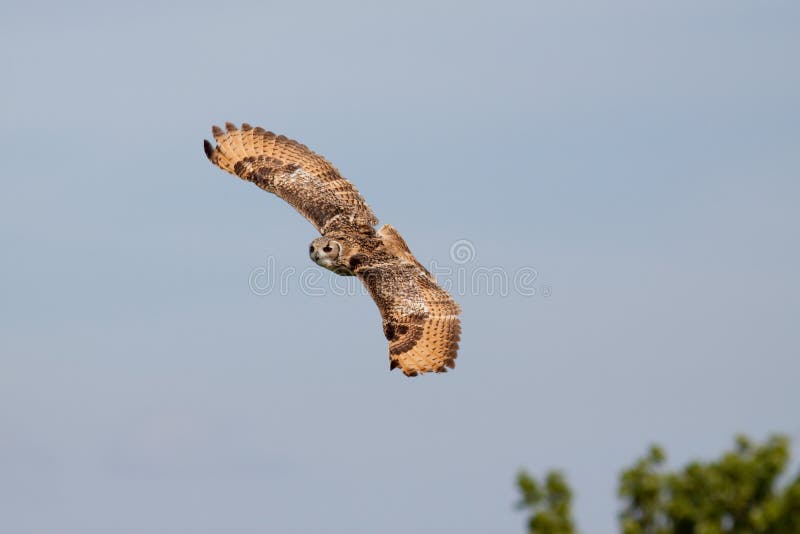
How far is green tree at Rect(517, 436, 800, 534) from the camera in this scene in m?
15.0

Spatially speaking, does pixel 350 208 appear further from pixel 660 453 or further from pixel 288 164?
pixel 660 453

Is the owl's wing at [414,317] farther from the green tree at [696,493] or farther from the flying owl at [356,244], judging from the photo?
the green tree at [696,493]

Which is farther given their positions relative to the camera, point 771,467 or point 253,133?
point 253,133

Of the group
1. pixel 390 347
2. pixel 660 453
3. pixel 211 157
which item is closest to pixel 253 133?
pixel 211 157

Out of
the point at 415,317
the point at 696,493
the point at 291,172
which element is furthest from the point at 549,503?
the point at 291,172

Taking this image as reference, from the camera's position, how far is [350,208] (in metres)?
35.7

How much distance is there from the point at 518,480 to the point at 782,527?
2.88m

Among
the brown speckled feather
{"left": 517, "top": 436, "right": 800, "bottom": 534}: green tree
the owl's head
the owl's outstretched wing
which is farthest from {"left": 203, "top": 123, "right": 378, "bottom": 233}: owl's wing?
{"left": 517, "top": 436, "right": 800, "bottom": 534}: green tree

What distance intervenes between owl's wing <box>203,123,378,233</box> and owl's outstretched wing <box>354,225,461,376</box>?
2.85 m

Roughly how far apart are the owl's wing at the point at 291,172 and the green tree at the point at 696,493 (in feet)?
65.5

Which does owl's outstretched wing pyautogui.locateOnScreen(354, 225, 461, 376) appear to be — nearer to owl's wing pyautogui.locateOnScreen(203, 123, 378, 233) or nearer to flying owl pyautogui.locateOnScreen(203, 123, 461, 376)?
flying owl pyautogui.locateOnScreen(203, 123, 461, 376)

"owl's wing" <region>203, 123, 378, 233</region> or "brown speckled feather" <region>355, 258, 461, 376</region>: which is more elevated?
"owl's wing" <region>203, 123, 378, 233</region>

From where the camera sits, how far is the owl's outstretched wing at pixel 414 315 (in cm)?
3120

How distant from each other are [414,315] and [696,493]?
16.4m
